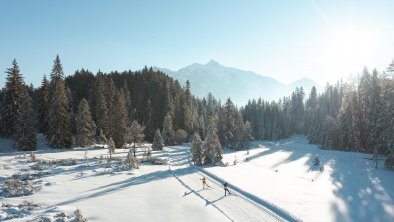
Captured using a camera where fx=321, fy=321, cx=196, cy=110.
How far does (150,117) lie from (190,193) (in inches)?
3164

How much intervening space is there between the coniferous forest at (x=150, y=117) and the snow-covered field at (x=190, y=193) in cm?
704

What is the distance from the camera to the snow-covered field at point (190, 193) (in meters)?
24.8

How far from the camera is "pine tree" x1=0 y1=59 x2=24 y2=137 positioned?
59.8 m

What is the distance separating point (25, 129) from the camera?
181 ft

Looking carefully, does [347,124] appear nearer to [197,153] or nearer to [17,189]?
[197,153]

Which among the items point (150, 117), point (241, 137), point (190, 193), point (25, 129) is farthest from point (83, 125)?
point (150, 117)

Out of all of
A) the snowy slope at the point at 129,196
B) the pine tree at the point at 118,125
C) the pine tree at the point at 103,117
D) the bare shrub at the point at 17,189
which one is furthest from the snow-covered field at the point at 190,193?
the pine tree at the point at 103,117

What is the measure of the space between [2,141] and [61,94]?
14896mm

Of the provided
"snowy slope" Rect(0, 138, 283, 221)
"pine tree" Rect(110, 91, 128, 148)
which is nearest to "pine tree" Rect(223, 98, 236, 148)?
"pine tree" Rect(110, 91, 128, 148)

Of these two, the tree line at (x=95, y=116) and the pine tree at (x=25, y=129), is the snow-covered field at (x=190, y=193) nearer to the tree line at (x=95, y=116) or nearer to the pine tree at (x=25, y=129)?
the pine tree at (x=25, y=129)

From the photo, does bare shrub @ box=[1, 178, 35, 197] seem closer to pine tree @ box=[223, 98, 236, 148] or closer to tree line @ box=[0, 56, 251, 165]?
tree line @ box=[0, 56, 251, 165]

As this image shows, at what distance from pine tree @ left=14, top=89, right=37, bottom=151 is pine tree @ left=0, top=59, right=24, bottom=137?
177 inches

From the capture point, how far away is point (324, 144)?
3435 inches

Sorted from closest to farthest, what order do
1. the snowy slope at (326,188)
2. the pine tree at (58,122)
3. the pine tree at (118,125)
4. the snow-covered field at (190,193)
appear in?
the snow-covered field at (190,193), the snowy slope at (326,188), the pine tree at (58,122), the pine tree at (118,125)
